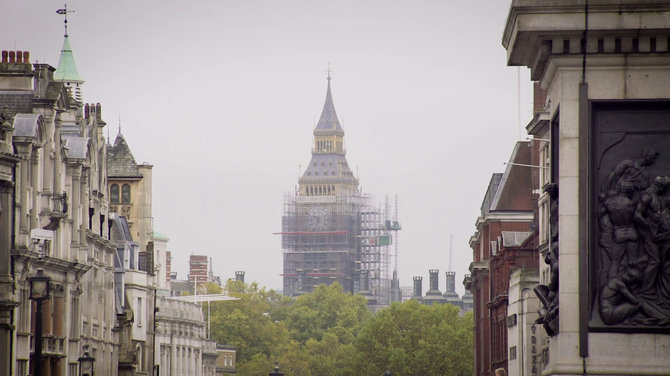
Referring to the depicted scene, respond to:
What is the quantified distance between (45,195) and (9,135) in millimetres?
7266

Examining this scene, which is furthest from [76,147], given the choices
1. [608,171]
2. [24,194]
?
[608,171]

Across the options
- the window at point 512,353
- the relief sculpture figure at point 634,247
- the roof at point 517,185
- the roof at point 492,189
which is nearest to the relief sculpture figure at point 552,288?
the relief sculpture figure at point 634,247

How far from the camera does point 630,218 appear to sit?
27.7 meters

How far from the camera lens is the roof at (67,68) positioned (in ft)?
395

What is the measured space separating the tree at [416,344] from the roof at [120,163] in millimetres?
65866

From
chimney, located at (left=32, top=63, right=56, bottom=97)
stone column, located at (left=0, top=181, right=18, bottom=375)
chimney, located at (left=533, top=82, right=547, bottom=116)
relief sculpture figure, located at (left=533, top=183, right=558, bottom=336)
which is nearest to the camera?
relief sculpture figure, located at (left=533, top=183, right=558, bottom=336)

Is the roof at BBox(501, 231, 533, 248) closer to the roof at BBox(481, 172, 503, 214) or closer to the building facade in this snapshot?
the roof at BBox(481, 172, 503, 214)

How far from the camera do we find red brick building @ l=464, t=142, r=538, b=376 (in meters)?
96.4

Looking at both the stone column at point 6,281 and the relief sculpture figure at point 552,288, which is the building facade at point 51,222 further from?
the relief sculpture figure at point 552,288

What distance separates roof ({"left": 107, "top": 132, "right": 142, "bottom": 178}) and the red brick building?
75.5 ft

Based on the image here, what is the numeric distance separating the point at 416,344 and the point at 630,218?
162 m

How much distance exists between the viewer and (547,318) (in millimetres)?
28469

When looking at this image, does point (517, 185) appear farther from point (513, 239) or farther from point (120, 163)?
point (120, 163)

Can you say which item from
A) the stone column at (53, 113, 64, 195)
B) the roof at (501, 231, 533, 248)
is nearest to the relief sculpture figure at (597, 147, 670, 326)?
the stone column at (53, 113, 64, 195)
